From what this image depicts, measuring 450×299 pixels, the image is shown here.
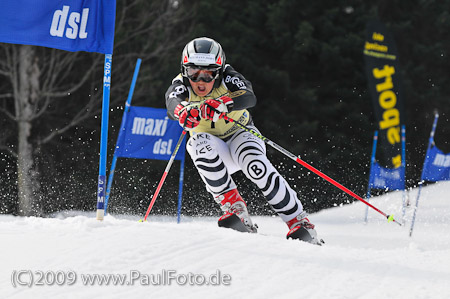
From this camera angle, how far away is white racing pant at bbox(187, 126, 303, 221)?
442cm

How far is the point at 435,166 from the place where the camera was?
8.34m

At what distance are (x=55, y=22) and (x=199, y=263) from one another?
213cm

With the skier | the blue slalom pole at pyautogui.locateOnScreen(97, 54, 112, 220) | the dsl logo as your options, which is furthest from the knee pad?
the dsl logo

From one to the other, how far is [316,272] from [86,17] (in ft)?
7.87

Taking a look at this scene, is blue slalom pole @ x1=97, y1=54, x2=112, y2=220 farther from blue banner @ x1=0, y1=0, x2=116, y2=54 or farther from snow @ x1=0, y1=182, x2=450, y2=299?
snow @ x1=0, y1=182, x2=450, y2=299

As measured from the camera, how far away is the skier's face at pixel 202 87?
4.59 meters

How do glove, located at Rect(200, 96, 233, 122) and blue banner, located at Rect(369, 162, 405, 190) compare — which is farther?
blue banner, located at Rect(369, 162, 405, 190)

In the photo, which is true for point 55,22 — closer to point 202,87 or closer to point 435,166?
point 202,87

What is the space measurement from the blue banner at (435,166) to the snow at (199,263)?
454cm

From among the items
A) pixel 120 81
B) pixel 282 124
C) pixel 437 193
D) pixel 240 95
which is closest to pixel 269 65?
pixel 282 124

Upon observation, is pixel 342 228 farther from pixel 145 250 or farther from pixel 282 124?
pixel 282 124

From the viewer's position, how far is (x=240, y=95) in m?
4.54

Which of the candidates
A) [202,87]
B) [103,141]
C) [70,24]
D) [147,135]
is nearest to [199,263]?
[103,141]

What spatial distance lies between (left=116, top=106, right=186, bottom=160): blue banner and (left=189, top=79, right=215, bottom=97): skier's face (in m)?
2.66
